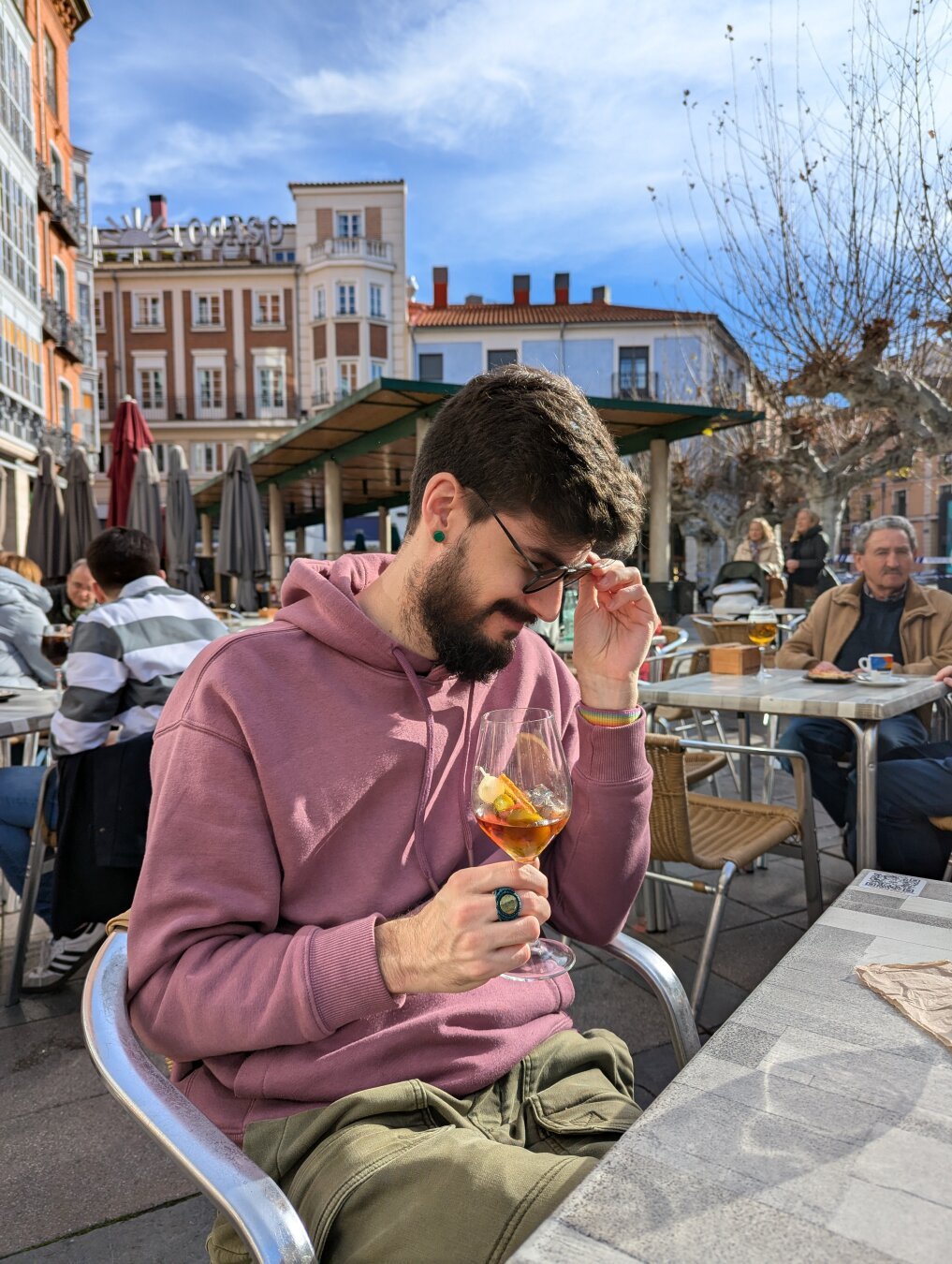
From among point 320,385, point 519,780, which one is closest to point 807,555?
point 519,780

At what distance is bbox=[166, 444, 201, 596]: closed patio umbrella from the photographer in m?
11.3

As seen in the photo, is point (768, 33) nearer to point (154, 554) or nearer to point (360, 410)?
point (360, 410)

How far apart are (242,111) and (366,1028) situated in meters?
15.1

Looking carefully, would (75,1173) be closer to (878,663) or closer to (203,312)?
(878,663)

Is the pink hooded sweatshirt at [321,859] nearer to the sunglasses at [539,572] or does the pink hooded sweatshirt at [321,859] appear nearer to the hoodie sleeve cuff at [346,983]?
the hoodie sleeve cuff at [346,983]

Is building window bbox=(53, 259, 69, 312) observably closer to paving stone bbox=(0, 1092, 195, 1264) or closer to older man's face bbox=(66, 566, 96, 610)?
older man's face bbox=(66, 566, 96, 610)

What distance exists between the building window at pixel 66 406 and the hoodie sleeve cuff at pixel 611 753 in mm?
26397

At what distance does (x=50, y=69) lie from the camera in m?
22.6

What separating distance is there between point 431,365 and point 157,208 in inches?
610

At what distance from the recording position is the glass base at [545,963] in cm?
119

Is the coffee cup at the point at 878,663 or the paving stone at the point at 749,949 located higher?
the coffee cup at the point at 878,663

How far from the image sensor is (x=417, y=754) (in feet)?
4.62

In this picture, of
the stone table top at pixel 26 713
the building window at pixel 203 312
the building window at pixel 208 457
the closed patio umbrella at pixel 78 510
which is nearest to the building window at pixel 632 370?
the building window at pixel 208 457

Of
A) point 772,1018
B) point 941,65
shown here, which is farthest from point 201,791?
point 941,65
